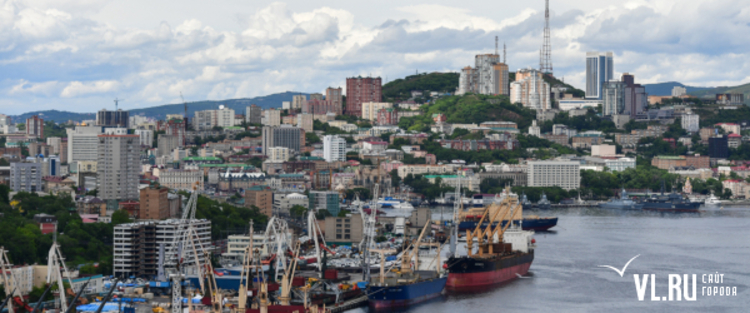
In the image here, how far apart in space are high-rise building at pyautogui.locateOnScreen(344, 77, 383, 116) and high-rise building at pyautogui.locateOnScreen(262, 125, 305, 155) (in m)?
16.1

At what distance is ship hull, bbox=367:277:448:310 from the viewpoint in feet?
76.4

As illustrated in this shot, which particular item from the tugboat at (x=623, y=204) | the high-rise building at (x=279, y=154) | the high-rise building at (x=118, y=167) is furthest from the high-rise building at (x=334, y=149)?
the high-rise building at (x=118, y=167)

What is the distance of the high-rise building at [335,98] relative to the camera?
9357 centimetres

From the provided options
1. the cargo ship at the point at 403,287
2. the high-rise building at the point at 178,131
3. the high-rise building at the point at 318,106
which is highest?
the high-rise building at the point at 318,106

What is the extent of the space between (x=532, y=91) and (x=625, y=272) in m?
64.4

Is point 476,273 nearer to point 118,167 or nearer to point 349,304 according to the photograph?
point 349,304

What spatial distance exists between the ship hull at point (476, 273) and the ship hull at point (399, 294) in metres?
1.96

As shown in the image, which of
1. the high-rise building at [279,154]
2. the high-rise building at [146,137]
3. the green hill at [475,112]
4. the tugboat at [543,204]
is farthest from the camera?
the green hill at [475,112]

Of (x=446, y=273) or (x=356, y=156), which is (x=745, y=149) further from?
(x=446, y=273)

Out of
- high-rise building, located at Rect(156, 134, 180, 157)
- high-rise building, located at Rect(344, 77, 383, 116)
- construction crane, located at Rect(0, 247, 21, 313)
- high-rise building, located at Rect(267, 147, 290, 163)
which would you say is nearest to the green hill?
high-rise building, located at Rect(344, 77, 383, 116)

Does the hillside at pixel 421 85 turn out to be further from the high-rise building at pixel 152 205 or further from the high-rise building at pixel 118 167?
the high-rise building at pixel 152 205

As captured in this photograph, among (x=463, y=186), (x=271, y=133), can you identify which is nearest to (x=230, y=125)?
(x=271, y=133)

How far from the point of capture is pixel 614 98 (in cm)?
9431

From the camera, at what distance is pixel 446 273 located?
2653cm
